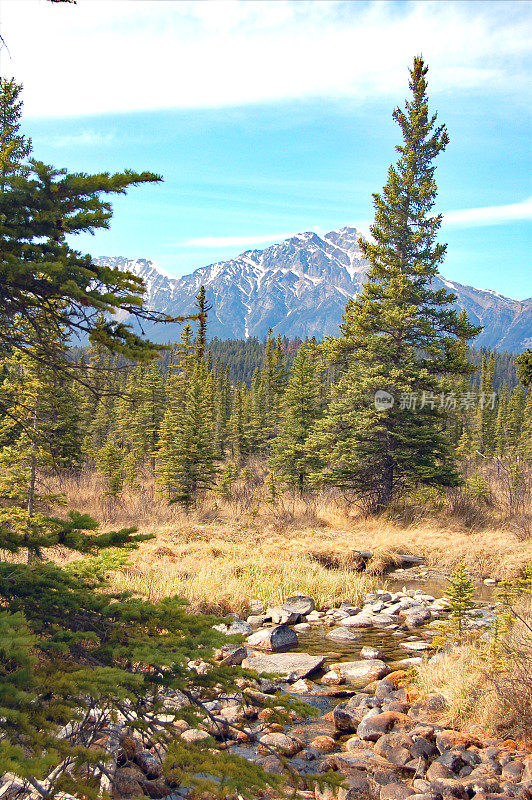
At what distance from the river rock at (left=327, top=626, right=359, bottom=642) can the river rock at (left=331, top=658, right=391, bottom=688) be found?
1174 mm

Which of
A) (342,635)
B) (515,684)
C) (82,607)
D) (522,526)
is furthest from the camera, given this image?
(522,526)

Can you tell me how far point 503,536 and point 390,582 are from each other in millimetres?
3904

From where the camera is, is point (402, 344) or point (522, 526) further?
point (402, 344)

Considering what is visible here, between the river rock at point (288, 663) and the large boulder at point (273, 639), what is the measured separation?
1.50ft

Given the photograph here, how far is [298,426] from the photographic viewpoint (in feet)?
66.6

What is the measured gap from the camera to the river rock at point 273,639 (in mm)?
8188

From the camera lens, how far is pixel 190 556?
12.1 m

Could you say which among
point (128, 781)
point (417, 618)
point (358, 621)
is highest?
point (128, 781)

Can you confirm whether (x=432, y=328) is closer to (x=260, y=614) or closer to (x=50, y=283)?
(x=260, y=614)

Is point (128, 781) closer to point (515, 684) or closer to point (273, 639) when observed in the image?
point (515, 684)

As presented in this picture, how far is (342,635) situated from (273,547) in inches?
178

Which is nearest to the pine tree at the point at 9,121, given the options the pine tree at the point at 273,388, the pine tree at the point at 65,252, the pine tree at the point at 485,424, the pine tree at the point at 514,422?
the pine tree at the point at 65,252

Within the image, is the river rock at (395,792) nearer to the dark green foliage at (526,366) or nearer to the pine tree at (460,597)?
the pine tree at (460,597)

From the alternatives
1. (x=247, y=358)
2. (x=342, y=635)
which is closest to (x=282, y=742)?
(x=342, y=635)
